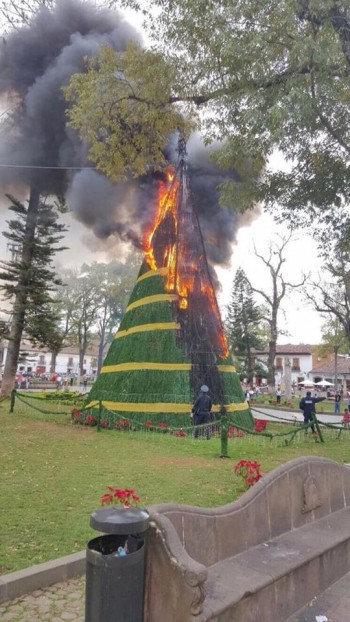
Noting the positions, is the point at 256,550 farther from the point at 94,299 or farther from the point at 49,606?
the point at 94,299

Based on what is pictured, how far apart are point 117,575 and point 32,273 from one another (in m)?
23.4

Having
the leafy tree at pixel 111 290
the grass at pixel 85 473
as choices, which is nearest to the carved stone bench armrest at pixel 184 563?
the grass at pixel 85 473

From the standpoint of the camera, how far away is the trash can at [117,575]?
273cm

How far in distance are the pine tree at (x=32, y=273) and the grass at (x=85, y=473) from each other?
33.6ft

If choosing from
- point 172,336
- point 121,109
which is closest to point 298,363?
point 172,336

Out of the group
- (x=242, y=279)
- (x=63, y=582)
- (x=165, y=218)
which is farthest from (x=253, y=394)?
(x=63, y=582)

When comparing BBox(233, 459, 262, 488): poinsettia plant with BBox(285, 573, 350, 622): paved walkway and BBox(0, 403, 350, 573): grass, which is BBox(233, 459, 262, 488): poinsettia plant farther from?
BBox(285, 573, 350, 622): paved walkway

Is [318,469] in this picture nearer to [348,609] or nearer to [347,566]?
Answer: [347,566]

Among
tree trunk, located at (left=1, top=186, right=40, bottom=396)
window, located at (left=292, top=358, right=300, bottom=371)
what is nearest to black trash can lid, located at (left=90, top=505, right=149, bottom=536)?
tree trunk, located at (left=1, top=186, right=40, bottom=396)

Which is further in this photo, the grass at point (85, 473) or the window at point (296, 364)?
the window at point (296, 364)

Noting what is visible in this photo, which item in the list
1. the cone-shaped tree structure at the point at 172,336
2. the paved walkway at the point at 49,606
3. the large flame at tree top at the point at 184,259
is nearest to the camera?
the paved walkway at the point at 49,606

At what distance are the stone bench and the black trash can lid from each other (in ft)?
0.60

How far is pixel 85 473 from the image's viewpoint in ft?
27.5

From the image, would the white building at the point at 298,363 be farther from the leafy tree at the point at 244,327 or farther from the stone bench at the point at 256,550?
the stone bench at the point at 256,550
